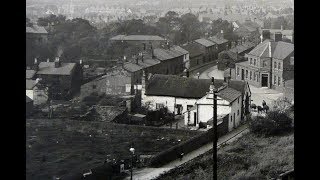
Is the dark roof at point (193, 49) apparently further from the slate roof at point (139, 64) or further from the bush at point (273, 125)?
the bush at point (273, 125)

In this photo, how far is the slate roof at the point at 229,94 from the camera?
1289cm

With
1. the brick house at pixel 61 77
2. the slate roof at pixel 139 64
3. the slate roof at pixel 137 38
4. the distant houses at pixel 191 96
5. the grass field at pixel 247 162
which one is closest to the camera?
the grass field at pixel 247 162

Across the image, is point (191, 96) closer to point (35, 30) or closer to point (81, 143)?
point (35, 30)

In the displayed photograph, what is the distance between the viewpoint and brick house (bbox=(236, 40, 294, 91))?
1567 cm

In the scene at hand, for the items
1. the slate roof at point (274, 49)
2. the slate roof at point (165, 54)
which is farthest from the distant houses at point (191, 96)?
the slate roof at point (165, 54)

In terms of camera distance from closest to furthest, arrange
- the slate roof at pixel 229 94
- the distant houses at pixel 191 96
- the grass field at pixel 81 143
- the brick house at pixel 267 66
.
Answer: the grass field at pixel 81 143 < the distant houses at pixel 191 96 < the slate roof at pixel 229 94 < the brick house at pixel 267 66

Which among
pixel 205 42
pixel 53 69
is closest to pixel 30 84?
pixel 53 69

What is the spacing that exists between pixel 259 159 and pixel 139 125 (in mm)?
5246

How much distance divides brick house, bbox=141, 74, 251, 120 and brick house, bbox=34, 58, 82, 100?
2.30 meters

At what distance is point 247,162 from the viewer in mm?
7484

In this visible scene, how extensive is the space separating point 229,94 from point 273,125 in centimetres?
357

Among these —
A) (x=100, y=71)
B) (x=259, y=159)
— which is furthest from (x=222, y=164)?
(x=100, y=71)

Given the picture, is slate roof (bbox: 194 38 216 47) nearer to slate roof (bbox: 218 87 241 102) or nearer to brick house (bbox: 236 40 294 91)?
brick house (bbox: 236 40 294 91)

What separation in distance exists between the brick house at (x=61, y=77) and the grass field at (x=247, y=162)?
573 centimetres
